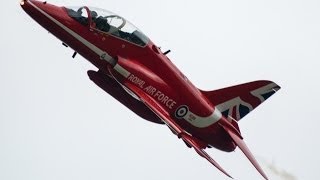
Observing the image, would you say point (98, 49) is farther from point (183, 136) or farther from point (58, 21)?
point (183, 136)

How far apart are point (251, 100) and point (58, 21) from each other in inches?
386

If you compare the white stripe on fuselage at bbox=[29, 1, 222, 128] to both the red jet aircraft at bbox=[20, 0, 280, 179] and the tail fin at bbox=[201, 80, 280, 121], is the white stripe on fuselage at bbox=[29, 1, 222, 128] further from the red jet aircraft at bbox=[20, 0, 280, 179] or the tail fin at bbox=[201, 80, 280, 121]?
the tail fin at bbox=[201, 80, 280, 121]

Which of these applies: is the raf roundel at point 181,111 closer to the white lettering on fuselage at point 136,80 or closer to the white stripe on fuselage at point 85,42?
the white lettering on fuselage at point 136,80

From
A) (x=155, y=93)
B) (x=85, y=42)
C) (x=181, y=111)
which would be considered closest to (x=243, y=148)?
(x=181, y=111)

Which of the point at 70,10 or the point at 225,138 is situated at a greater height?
the point at 70,10

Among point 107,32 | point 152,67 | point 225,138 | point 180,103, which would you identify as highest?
point 107,32

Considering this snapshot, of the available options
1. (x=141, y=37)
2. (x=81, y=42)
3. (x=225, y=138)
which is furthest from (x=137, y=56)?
(x=225, y=138)

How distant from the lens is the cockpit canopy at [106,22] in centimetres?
2366

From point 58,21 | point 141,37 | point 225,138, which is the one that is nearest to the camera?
point 58,21

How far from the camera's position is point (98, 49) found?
2381 centimetres

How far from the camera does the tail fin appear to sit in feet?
89.4

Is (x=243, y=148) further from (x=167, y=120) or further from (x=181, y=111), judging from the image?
(x=167, y=120)

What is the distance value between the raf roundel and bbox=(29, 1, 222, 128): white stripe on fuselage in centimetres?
13

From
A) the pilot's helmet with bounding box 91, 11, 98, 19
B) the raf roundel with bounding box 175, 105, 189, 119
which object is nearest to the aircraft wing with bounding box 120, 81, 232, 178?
the raf roundel with bounding box 175, 105, 189, 119
